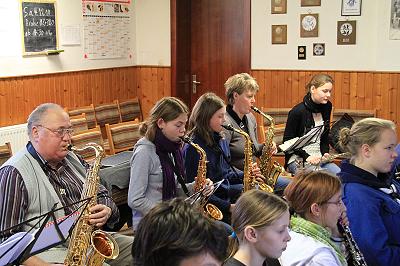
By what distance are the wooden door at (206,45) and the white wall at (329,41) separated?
26 centimetres

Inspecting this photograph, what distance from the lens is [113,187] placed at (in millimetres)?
3562

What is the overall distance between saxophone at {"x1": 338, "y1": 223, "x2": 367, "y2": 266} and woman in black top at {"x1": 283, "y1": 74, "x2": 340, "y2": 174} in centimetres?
196

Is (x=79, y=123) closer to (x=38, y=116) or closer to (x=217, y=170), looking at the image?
(x=217, y=170)

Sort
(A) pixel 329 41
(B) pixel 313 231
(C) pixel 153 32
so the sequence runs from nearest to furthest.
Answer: (B) pixel 313 231 < (A) pixel 329 41 < (C) pixel 153 32

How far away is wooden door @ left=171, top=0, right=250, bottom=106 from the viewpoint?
22.6ft

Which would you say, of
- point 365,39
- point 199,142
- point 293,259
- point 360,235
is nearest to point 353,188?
point 360,235

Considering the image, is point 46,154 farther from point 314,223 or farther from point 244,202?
point 314,223

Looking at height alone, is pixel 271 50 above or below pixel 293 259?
above

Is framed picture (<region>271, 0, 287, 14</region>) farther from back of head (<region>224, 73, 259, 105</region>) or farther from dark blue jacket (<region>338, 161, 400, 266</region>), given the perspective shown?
dark blue jacket (<region>338, 161, 400, 266</region>)

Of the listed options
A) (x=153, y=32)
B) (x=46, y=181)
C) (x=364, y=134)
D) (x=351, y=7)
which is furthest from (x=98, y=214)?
(x=153, y=32)

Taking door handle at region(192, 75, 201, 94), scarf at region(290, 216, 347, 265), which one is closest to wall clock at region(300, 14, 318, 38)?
door handle at region(192, 75, 201, 94)

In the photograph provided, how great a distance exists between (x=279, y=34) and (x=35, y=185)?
4407mm

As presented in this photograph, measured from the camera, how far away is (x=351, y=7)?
609 centimetres

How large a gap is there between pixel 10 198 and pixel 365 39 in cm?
460
